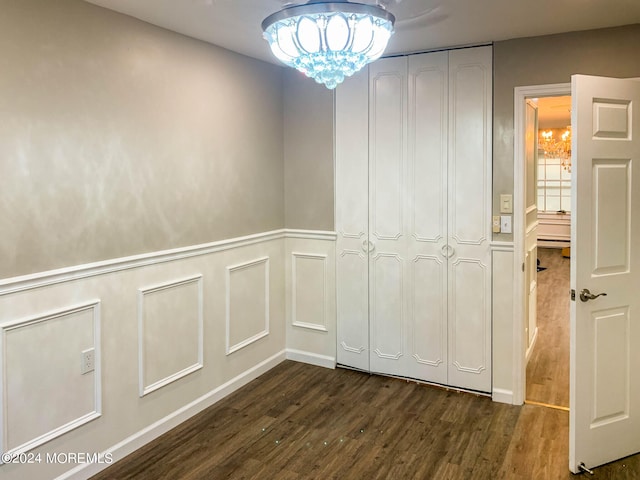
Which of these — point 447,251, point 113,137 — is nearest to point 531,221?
point 447,251

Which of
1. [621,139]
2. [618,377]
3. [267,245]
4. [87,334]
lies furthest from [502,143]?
[87,334]

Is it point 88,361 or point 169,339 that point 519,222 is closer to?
point 169,339

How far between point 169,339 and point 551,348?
342 cm

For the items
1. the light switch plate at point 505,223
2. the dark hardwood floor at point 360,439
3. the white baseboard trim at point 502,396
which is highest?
the light switch plate at point 505,223

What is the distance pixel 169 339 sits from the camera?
319 centimetres

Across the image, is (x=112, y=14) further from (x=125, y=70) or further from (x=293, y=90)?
(x=293, y=90)

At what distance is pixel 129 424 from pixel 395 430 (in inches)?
64.2

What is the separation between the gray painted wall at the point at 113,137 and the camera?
2299mm

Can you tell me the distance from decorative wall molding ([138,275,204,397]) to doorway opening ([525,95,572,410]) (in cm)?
238

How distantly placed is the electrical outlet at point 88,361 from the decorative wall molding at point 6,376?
14 millimetres

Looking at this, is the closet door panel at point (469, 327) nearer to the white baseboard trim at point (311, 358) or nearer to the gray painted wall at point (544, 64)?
the gray painted wall at point (544, 64)

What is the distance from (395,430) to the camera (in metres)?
3.18

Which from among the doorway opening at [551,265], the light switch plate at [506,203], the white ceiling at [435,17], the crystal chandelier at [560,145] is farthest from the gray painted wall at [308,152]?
the crystal chandelier at [560,145]

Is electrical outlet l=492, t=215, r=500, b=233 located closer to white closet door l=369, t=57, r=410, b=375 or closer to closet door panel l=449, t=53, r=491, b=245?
closet door panel l=449, t=53, r=491, b=245
